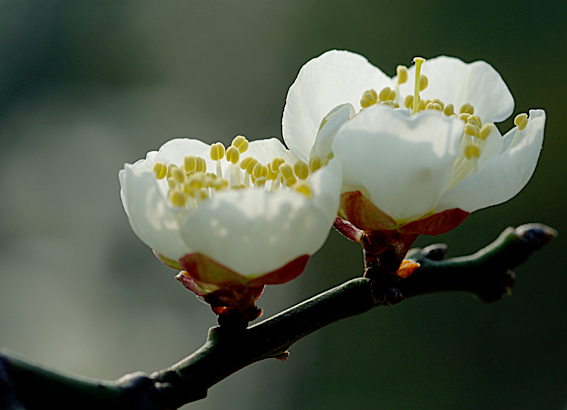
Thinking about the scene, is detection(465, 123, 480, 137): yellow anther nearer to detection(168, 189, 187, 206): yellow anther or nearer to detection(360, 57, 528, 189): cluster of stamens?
detection(360, 57, 528, 189): cluster of stamens

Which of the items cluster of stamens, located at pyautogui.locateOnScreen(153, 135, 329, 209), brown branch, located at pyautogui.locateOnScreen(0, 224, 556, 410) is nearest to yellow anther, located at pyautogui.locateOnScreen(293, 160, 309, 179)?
cluster of stamens, located at pyautogui.locateOnScreen(153, 135, 329, 209)

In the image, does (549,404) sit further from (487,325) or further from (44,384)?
(44,384)

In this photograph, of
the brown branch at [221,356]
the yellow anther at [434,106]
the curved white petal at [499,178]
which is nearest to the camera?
the brown branch at [221,356]

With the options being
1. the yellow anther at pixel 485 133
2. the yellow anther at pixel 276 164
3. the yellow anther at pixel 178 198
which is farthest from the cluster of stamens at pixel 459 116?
the yellow anther at pixel 178 198

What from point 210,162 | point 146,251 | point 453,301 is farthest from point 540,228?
point 146,251

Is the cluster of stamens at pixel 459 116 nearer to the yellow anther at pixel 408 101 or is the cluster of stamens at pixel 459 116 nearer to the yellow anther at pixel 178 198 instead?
the yellow anther at pixel 408 101

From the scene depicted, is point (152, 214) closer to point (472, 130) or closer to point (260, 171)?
point (260, 171)

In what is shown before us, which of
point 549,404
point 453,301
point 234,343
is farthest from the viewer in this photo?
point 453,301

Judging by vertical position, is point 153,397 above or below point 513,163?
below
